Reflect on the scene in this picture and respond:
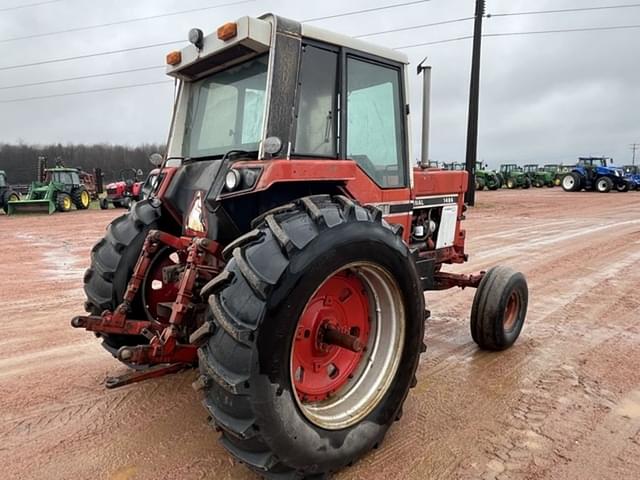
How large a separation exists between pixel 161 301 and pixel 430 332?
2.62 meters

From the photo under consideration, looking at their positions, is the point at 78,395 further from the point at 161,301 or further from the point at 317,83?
the point at 317,83

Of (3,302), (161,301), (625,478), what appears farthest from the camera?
(3,302)

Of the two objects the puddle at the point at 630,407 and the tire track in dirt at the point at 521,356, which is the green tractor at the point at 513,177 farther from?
the puddle at the point at 630,407

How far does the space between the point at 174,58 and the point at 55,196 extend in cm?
2195

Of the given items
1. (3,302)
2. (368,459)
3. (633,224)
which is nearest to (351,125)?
(368,459)

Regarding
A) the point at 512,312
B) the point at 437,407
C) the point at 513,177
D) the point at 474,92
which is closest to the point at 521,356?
the point at 512,312

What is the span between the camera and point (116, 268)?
3379 mm

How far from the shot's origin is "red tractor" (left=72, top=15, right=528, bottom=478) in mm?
2184

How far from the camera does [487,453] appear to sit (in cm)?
271

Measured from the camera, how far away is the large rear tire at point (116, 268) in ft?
11.1

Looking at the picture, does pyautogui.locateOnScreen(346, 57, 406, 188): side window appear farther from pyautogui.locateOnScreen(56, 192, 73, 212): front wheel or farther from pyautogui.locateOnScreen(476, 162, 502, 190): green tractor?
pyautogui.locateOnScreen(476, 162, 502, 190): green tractor

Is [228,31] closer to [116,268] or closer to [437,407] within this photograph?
[116,268]

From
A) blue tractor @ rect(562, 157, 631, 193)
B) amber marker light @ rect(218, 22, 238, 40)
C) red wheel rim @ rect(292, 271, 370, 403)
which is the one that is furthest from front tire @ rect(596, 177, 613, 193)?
amber marker light @ rect(218, 22, 238, 40)

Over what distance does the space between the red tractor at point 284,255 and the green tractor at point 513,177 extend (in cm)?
3657
